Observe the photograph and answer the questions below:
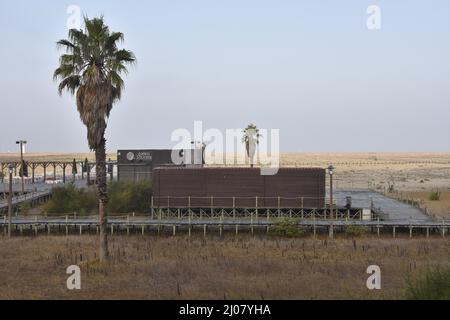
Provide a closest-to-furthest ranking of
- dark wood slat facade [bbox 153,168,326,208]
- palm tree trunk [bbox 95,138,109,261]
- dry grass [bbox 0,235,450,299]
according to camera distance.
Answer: dry grass [bbox 0,235,450,299]
palm tree trunk [bbox 95,138,109,261]
dark wood slat facade [bbox 153,168,326,208]

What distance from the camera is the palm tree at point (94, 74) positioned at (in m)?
31.5

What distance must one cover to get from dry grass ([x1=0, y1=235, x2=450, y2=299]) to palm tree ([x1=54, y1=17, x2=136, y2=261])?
6474 mm

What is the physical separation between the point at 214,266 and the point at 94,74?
14.0m

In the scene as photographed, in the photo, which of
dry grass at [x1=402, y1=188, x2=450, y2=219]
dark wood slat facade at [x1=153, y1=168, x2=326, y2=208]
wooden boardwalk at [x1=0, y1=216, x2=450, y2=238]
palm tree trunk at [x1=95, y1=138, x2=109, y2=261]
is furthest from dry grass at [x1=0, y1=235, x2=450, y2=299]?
dry grass at [x1=402, y1=188, x2=450, y2=219]

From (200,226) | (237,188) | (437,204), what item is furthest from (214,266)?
(437,204)

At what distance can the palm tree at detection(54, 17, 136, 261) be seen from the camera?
1242 inches

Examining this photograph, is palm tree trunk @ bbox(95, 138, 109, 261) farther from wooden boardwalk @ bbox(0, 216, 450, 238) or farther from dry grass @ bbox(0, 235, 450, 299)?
wooden boardwalk @ bbox(0, 216, 450, 238)

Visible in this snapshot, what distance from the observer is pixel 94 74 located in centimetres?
3144

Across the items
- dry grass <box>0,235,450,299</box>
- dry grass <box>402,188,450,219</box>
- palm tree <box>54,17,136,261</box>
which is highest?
palm tree <box>54,17,136,261</box>

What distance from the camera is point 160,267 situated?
32656 mm

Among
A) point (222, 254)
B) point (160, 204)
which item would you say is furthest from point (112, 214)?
point (222, 254)

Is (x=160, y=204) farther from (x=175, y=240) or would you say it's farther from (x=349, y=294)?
(x=349, y=294)

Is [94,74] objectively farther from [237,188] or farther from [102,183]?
[237,188]

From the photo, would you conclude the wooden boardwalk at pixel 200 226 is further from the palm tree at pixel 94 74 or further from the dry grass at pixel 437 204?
the palm tree at pixel 94 74
